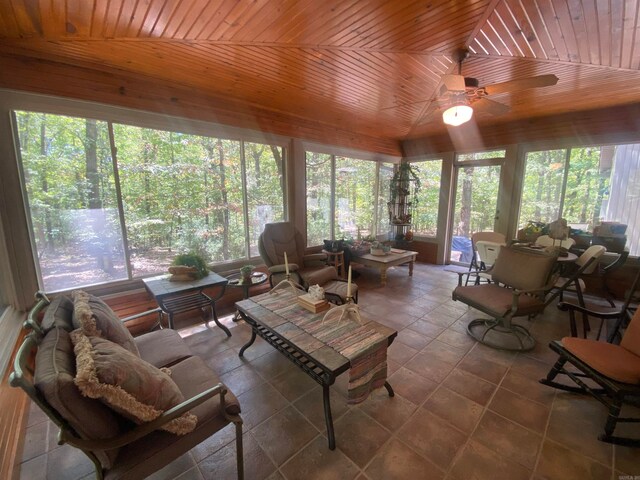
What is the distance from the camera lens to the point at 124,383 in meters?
0.99

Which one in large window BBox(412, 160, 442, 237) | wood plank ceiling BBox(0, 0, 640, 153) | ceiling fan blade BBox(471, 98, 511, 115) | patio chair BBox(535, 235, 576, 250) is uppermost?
wood plank ceiling BBox(0, 0, 640, 153)

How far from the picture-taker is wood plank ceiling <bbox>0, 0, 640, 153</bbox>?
1715 millimetres

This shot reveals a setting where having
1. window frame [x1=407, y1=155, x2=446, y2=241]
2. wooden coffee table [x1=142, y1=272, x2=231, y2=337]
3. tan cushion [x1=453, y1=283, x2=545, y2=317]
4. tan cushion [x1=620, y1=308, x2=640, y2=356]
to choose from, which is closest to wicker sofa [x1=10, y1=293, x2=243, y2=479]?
wooden coffee table [x1=142, y1=272, x2=231, y2=337]

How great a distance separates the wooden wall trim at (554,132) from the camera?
367cm

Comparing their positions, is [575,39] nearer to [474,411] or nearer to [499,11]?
[499,11]

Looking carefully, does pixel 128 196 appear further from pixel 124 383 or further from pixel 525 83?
pixel 525 83

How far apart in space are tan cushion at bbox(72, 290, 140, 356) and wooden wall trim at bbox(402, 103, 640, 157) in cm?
544

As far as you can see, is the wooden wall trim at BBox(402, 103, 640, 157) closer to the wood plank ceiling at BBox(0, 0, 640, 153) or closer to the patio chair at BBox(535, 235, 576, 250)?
the wood plank ceiling at BBox(0, 0, 640, 153)

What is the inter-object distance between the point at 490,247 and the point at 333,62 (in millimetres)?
3134

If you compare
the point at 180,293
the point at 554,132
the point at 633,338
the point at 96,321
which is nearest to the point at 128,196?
the point at 180,293

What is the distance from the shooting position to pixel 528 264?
2.70m

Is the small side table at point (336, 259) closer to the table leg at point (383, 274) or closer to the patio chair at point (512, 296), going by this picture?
the table leg at point (383, 274)

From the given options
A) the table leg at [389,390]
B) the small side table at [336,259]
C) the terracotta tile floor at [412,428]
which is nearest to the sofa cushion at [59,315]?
the terracotta tile floor at [412,428]

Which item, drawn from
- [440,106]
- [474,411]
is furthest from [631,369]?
[440,106]
